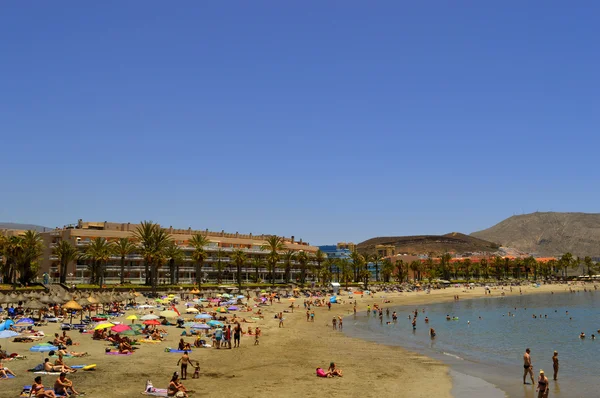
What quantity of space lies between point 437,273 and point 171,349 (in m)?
146

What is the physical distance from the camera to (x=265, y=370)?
24.7 meters

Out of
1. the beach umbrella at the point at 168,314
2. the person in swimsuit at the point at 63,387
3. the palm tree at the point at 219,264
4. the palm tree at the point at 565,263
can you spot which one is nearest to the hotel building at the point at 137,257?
the palm tree at the point at 219,264

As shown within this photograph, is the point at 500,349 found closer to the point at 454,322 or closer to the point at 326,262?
the point at 454,322

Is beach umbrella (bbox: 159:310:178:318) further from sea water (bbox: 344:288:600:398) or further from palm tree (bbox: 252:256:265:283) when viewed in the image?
palm tree (bbox: 252:256:265:283)

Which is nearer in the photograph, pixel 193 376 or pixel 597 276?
pixel 193 376

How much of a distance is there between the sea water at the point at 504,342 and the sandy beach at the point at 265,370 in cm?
253

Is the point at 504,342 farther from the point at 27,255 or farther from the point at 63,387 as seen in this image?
the point at 27,255

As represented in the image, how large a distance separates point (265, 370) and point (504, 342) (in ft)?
81.7

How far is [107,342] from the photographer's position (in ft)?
99.7

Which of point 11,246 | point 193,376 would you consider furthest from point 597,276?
point 193,376

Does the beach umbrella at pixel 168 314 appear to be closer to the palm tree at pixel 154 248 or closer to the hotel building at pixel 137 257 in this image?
the palm tree at pixel 154 248

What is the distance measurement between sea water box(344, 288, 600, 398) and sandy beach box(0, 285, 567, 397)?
253 cm

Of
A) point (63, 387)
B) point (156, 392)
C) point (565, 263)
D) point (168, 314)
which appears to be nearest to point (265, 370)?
point (156, 392)

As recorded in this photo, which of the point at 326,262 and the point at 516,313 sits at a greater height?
the point at 326,262
